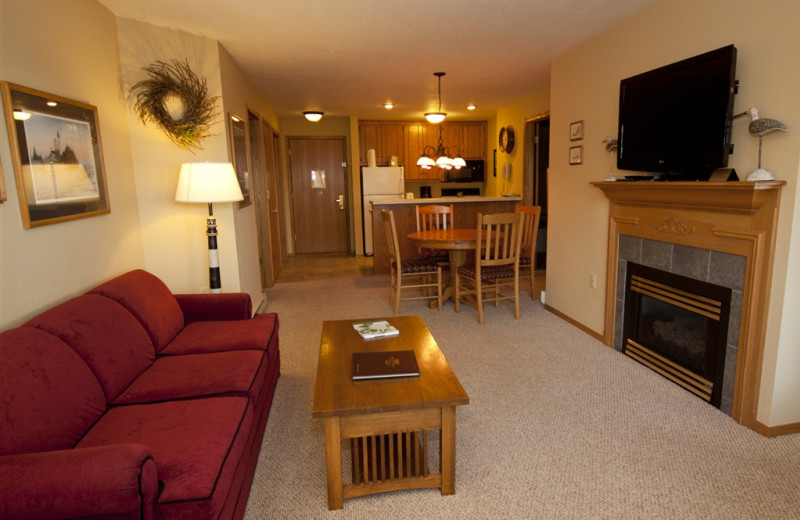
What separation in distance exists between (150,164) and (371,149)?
4.71 m

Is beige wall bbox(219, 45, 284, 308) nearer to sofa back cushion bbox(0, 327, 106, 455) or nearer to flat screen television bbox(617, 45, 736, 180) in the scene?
sofa back cushion bbox(0, 327, 106, 455)

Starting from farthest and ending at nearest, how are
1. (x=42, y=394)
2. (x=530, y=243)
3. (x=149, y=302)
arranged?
1. (x=530, y=243)
2. (x=149, y=302)
3. (x=42, y=394)

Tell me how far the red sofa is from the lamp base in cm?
254

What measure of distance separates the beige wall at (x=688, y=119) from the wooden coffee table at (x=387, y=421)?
66.8 inches

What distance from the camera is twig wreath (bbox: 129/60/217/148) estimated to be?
126 inches

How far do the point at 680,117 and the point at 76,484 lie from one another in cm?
322

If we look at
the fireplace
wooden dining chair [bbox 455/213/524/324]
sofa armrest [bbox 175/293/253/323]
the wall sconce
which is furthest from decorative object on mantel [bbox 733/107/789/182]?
the wall sconce

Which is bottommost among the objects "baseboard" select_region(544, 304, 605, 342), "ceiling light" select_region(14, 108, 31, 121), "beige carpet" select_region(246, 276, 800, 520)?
"beige carpet" select_region(246, 276, 800, 520)

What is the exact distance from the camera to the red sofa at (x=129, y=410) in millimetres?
1198

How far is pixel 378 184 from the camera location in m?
7.56

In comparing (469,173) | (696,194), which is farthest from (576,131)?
(469,173)

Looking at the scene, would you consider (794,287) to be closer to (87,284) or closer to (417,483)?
(417,483)

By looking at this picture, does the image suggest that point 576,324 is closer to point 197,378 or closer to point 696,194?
point 696,194

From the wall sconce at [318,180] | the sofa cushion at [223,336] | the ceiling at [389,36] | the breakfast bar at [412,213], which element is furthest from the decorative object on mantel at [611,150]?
the wall sconce at [318,180]
